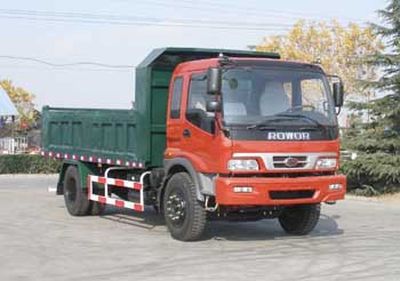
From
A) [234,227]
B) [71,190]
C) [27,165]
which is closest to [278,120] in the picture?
[234,227]

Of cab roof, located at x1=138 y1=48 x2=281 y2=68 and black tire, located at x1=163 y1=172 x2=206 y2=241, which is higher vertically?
cab roof, located at x1=138 y1=48 x2=281 y2=68

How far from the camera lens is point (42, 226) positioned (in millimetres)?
13469

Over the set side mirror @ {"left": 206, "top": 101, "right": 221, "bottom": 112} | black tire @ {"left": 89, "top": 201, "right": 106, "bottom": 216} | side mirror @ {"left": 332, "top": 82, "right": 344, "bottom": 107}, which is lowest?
black tire @ {"left": 89, "top": 201, "right": 106, "bottom": 216}

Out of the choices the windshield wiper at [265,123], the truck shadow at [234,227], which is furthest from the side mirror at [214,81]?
the truck shadow at [234,227]

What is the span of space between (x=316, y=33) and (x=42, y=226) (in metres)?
36.3

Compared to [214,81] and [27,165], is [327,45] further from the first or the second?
[214,81]

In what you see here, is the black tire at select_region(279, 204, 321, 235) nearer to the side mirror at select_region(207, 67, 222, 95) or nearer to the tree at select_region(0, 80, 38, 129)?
the side mirror at select_region(207, 67, 222, 95)

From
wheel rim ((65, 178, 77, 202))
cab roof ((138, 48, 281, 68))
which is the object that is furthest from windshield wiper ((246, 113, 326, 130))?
wheel rim ((65, 178, 77, 202))

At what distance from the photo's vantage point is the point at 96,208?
15.2 metres

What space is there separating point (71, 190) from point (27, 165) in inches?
759

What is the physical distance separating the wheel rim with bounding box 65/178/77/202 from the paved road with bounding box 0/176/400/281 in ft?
1.18

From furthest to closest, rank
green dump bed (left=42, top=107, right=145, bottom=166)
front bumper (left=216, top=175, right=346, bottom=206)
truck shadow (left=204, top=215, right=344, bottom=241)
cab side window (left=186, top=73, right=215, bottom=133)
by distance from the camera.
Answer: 1. green dump bed (left=42, top=107, right=145, bottom=166)
2. truck shadow (left=204, top=215, right=344, bottom=241)
3. cab side window (left=186, top=73, right=215, bottom=133)
4. front bumper (left=216, top=175, right=346, bottom=206)

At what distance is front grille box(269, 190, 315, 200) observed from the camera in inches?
433

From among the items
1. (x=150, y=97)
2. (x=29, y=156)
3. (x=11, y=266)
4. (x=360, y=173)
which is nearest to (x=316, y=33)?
(x=29, y=156)
